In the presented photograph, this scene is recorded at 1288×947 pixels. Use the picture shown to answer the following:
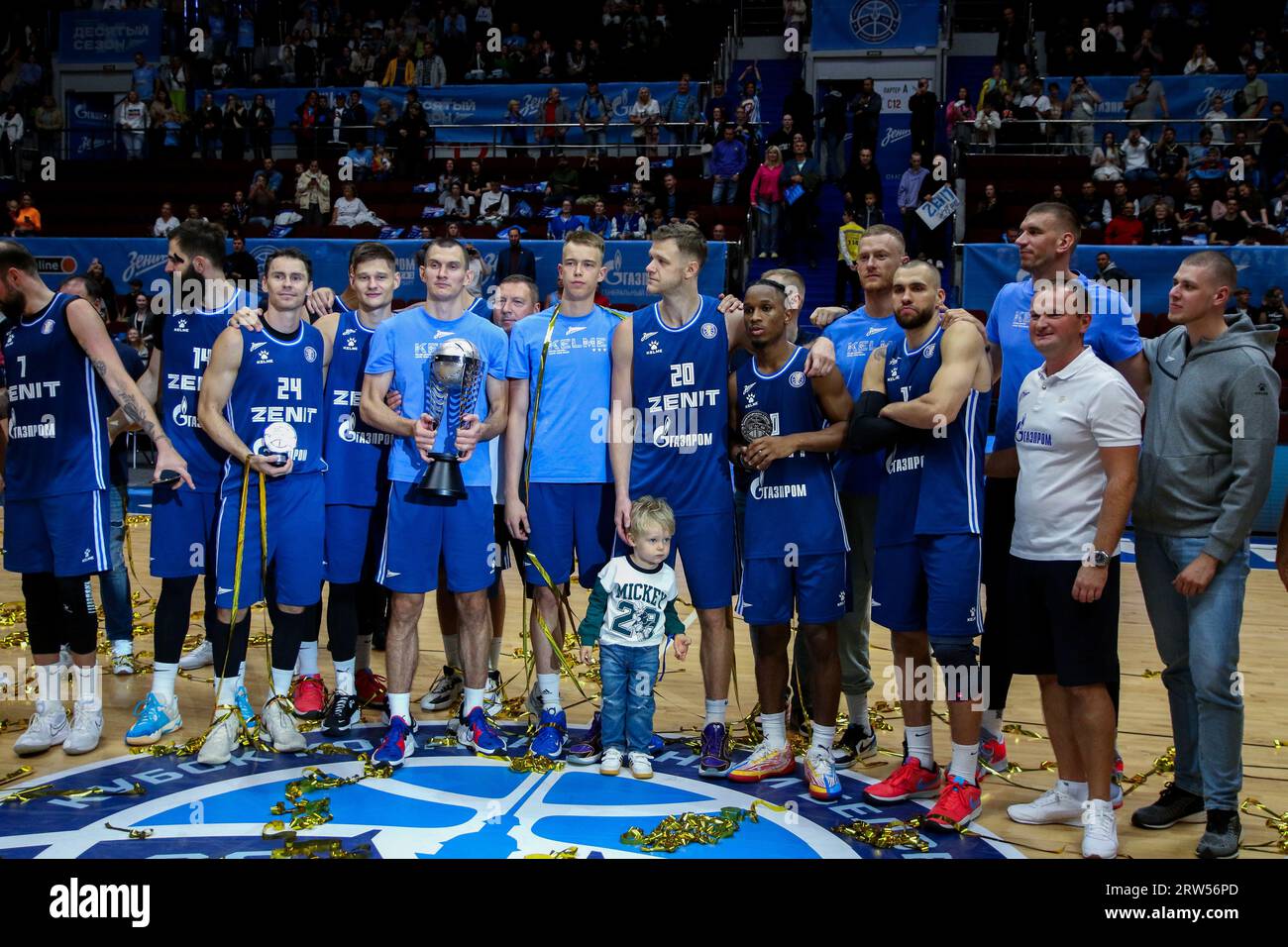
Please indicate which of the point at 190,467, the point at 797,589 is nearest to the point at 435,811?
the point at 797,589

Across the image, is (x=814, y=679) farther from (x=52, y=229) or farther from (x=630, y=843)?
(x=52, y=229)

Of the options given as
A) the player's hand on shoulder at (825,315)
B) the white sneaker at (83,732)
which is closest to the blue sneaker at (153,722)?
the white sneaker at (83,732)

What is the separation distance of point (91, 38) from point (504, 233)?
1193 cm

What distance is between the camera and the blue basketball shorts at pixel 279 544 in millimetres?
4988

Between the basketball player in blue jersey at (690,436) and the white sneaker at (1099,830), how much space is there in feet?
4.72

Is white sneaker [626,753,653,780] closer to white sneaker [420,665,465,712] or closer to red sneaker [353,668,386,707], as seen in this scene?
white sneaker [420,665,465,712]

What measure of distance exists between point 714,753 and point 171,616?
242cm

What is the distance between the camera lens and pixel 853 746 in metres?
5.11

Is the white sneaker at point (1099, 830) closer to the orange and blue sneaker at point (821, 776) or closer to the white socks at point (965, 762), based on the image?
the white socks at point (965, 762)

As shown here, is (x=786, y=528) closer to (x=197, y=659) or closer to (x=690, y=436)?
(x=690, y=436)

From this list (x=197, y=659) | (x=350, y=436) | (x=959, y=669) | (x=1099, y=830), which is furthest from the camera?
(x=197, y=659)

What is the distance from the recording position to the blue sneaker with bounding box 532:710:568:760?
4926 mm

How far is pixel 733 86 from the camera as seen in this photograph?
64.0 feet

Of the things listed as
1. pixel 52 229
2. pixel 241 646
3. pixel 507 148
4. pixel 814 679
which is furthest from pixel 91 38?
pixel 814 679
